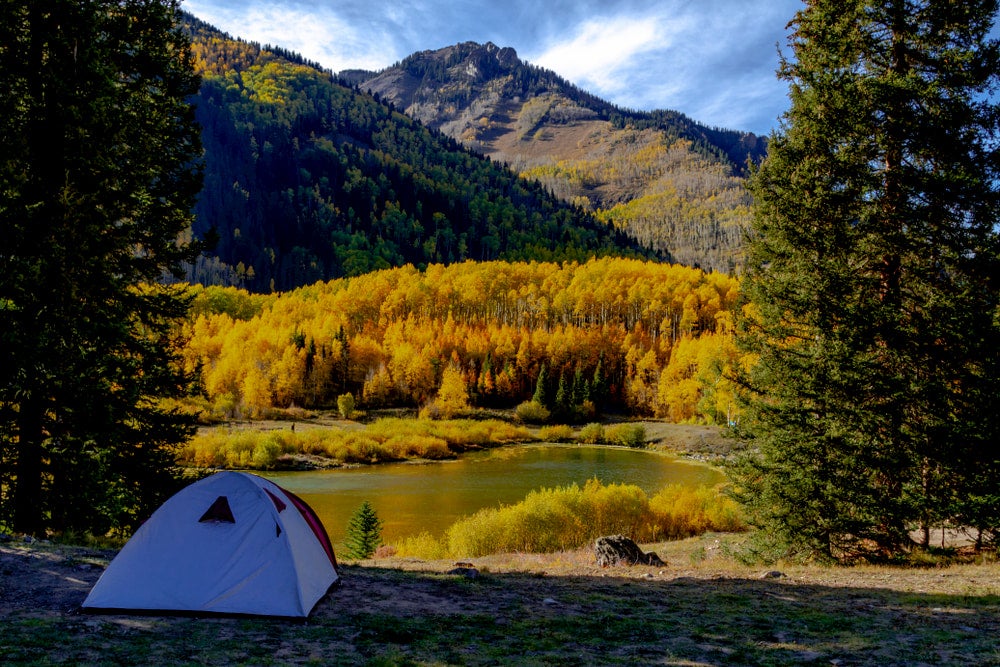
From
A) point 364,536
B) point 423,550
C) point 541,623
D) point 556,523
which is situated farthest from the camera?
point 556,523

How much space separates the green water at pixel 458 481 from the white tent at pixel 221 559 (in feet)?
67.2

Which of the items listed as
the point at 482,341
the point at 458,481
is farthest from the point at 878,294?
the point at 482,341

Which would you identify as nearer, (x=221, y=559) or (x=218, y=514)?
(x=221, y=559)

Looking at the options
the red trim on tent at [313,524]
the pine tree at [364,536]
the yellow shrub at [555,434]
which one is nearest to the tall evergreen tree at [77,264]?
the red trim on tent at [313,524]

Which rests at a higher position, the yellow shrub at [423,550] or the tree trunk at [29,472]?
the tree trunk at [29,472]

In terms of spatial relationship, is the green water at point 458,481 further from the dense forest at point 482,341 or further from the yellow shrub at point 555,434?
the dense forest at point 482,341

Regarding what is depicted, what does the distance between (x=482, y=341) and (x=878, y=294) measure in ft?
292

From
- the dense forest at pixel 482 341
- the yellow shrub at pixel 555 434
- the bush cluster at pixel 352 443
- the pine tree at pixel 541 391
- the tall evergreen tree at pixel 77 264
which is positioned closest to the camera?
the tall evergreen tree at pixel 77 264

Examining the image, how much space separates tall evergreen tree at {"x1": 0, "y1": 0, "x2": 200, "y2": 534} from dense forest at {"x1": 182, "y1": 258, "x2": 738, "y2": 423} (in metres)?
56.8

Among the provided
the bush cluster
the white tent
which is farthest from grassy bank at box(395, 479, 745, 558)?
the bush cluster

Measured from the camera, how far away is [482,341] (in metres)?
101

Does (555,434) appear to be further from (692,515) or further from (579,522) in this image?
(579,522)

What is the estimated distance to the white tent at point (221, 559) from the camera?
764 centimetres

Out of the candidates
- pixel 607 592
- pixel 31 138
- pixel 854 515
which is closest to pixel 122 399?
pixel 31 138
